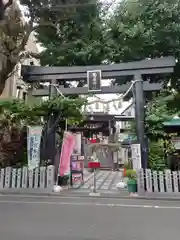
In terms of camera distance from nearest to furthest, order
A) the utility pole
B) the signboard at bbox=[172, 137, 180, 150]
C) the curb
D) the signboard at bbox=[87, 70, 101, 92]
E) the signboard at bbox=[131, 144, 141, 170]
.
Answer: the curb → the signboard at bbox=[131, 144, 141, 170] → the utility pole → the signboard at bbox=[87, 70, 101, 92] → the signboard at bbox=[172, 137, 180, 150]

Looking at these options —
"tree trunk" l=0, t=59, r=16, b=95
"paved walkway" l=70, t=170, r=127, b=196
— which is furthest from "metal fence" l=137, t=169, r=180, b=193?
"tree trunk" l=0, t=59, r=16, b=95

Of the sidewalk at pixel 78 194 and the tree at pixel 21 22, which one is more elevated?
the tree at pixel 21 22

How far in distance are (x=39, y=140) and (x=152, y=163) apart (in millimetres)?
4631

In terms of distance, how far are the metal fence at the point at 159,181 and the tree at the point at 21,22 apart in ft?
21.4

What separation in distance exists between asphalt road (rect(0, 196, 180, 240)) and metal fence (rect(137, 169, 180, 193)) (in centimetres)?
75

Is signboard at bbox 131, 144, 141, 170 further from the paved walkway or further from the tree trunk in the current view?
the tree trunk

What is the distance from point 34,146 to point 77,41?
713cm

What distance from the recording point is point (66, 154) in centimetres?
1151

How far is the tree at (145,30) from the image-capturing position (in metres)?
14.6

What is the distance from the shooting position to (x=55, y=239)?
480 cm

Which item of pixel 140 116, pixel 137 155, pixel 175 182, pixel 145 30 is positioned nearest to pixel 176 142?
pixel 140 116

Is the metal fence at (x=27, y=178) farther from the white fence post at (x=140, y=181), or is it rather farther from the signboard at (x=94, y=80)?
the signboard at (x=94, y=80)

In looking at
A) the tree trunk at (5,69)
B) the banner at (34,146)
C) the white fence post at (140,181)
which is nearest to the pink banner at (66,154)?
the banner at (34,146)

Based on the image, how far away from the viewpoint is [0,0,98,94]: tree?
10828 millimetres
